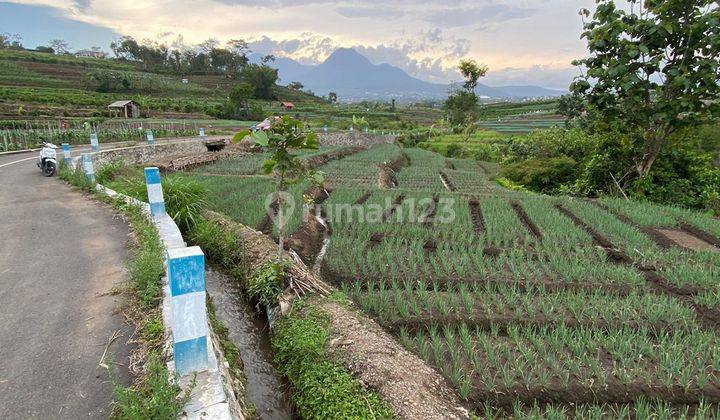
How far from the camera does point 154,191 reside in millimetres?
5625

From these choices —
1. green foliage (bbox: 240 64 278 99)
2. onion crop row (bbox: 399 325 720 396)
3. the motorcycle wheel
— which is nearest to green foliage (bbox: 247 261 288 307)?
onion crop row (bbox: 399 325 720 396)

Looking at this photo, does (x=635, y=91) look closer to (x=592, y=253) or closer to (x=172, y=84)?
(x=592, y=253)

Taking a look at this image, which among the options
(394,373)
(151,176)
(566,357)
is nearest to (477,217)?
(566,357)

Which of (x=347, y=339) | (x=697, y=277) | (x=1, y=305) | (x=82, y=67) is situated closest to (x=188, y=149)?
(x=1, y=305)

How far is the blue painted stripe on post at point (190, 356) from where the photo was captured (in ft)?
8.11

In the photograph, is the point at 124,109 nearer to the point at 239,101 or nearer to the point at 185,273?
the point at 239,101

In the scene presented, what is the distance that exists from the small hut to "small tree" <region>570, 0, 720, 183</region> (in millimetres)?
31072

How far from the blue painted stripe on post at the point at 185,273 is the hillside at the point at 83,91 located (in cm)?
2926

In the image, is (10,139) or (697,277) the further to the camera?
(10,139)

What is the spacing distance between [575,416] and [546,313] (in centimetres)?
138

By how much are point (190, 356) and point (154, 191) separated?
12.6ft

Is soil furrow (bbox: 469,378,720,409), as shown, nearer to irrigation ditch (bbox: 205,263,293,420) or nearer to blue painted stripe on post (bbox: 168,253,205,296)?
irrigation ditch (bbox: 205,263,293,420)

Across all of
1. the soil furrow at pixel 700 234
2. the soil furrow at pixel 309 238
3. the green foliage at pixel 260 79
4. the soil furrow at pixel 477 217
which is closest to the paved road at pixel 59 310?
the soil furrow at pixel 309 238

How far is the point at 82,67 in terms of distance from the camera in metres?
52.4
